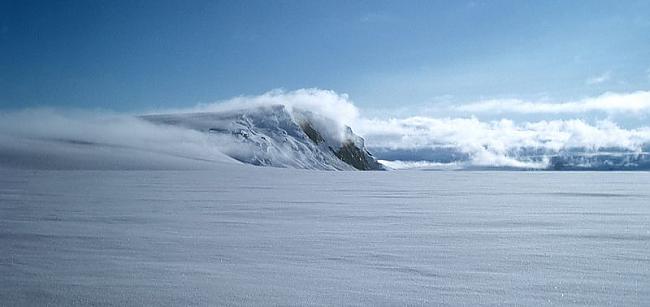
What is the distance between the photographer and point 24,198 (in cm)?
1054

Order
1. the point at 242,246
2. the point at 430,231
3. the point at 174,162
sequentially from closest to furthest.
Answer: the point at 242,246, the point at 430,231, the point at 174,162

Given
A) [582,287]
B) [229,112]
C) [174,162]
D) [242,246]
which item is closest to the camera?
[582,287]

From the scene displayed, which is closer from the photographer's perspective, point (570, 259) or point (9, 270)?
point (9, 270)

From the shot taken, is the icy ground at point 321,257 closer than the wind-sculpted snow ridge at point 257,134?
Yes

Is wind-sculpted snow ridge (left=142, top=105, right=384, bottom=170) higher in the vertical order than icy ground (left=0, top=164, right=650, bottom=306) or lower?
higher

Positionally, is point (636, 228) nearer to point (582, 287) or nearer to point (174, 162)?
point (582, 287)

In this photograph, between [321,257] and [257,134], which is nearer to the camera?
[321,257]

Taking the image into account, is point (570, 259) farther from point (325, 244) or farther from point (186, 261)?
point (186, 261)

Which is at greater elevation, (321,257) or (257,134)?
(257,134)

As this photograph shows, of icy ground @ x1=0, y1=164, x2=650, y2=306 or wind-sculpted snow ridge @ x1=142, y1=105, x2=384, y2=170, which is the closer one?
icy ground @ x1=0, y1=164, x2=650, y2=306

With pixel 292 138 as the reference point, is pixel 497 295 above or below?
below

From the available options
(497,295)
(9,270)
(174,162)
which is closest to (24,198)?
(9,270)

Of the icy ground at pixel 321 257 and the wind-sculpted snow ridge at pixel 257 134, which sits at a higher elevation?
the wind-sculpted snow ridge at pixel 257 134

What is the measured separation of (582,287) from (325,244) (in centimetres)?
263
